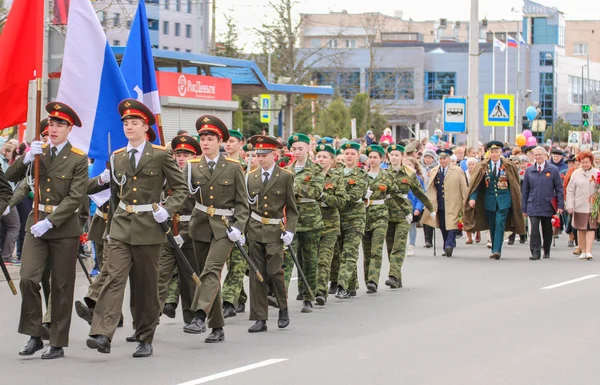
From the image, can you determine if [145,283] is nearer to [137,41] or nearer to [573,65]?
[137,41]

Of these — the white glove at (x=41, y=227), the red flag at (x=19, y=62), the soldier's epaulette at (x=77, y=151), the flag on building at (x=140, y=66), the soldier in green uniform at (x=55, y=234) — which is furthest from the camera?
the flag on building at (x=140, y=66)

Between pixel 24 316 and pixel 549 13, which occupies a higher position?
pixel 549 13

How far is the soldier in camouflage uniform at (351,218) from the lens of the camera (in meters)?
13.2

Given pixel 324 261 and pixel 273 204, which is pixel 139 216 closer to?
pixel 273 204

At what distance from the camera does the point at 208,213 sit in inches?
400

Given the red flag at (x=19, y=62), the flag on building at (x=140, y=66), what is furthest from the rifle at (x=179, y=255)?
the flag on building at (x=140, y=66)

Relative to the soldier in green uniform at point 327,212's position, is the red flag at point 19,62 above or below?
above

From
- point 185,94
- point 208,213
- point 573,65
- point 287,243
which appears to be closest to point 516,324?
point 287,243

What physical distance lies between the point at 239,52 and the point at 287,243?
56.5 meters

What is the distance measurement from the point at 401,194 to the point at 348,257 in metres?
2.01

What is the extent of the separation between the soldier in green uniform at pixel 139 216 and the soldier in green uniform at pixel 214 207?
2.37ft

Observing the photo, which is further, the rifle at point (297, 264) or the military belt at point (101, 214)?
the rifle at point (297, 264)

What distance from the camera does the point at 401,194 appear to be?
49.0 ft

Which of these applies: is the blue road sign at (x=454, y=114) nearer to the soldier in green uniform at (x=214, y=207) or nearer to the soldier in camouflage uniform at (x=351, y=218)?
the soldier in camouflage uniform at (x=351, y=218)
